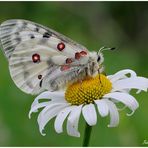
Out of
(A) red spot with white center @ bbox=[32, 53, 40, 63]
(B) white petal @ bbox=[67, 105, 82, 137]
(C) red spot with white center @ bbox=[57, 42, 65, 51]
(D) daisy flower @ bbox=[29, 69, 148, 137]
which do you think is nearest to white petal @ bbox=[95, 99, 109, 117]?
(D) daisy flower @ bbox=[29, 69, 148, 137]

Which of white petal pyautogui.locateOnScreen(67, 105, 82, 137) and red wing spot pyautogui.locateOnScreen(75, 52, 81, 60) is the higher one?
red wing spot pyautogui.locateOnScreen(75, 52, 81, 60)

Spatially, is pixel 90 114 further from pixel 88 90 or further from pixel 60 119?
pixel 88 90

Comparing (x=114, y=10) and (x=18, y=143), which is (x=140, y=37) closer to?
(x=114, y=10)

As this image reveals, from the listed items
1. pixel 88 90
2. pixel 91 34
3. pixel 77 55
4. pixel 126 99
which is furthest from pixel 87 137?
pixel 91 34

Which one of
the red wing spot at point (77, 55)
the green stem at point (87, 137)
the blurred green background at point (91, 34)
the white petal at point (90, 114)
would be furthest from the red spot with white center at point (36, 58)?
the blurred green background at point (91, 34)

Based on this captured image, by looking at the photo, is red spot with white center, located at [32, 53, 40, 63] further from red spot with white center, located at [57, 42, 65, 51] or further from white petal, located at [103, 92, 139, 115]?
white petal, located at [103, 92, 139, 115]

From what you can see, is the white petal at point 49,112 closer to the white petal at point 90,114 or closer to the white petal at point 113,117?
the white petal at point 90,114

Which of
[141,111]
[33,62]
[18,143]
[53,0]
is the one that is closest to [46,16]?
[53,0]
